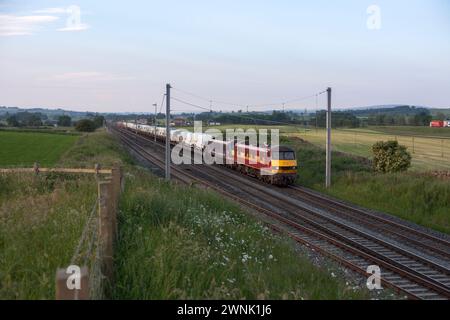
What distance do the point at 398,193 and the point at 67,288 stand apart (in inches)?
930

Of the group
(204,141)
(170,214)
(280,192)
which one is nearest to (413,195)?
(280,192)

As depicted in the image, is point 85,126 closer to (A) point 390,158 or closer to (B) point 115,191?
(A) point 390,158

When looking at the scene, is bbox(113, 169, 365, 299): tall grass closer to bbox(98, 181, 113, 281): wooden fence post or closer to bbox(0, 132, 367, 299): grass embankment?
bbox(0, 132, 367, 299): grass embankment

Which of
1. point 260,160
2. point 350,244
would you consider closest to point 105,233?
point 350,244

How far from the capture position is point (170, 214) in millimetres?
11367

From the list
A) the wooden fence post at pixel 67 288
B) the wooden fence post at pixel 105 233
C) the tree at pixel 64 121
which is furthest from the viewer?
the tree at pixel 64 121

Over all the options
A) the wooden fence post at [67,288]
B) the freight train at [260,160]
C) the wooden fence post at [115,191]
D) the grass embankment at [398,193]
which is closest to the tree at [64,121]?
the freight train at [260,160]

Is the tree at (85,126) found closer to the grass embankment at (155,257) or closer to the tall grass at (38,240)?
the tall grass at (38,240)

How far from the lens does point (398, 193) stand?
25.9 meters

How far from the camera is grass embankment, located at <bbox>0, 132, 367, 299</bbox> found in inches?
267

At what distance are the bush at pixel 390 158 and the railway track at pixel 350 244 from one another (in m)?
12.2

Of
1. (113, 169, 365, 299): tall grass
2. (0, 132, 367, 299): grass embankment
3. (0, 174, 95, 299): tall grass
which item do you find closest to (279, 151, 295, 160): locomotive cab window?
(0, 132, 367, 299): grass embankment

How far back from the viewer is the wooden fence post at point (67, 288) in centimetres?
442

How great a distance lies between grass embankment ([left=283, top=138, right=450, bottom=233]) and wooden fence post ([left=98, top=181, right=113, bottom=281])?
16409 millimetres
